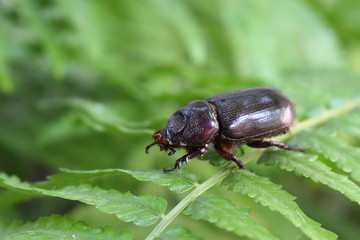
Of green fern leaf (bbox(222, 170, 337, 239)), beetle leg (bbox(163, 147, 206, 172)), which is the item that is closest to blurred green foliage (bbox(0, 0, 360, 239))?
beetle leg (bbox(163, 147, 206, 172))

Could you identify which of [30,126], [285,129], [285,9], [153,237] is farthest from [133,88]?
[285,9]

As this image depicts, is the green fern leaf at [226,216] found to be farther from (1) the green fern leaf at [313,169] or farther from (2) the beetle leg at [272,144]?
(2) the beetle leg at [272,144]

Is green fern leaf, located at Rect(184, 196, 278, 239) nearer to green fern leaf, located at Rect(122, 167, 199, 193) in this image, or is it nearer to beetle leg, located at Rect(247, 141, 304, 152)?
green fern leaf, located at Rect(122, 167, 199, 193)

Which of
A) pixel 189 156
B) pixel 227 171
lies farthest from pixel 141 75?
pixel 227 171

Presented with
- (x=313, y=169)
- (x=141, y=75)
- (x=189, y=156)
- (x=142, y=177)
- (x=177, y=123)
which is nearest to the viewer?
(x=142, y=177)

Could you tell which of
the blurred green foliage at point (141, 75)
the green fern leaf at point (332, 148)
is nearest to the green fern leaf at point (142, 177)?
the blurred green foliage at point (141, 75)

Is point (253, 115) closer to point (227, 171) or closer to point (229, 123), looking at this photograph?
point (229, 123)
